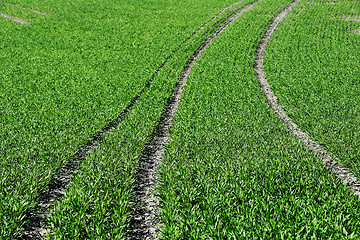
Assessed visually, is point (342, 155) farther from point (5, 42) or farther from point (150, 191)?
point (5, 42)

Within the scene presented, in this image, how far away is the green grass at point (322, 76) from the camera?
1426 centimetres

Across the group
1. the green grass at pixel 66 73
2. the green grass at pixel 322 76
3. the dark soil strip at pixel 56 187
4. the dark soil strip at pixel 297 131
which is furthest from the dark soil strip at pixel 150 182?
the green grass at pixel 322 76

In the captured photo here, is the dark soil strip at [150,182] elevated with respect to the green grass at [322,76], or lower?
elevated

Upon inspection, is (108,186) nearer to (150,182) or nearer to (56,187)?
(150,182)

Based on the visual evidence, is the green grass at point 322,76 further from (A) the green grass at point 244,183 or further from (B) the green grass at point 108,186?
(B) the green grass at point 108,186

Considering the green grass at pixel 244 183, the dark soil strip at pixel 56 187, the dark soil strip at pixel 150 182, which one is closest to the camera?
the green grass at pixel 244 183

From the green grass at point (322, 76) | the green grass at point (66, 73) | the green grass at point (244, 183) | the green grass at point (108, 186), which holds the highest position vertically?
the green grass at point (66, 73)

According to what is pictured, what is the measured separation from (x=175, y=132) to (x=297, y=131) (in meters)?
7.47

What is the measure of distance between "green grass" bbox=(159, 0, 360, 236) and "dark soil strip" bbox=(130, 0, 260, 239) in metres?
0.50

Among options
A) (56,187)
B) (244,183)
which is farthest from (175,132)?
(56,187)

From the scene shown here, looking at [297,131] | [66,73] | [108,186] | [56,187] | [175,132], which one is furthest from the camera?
[66,73]

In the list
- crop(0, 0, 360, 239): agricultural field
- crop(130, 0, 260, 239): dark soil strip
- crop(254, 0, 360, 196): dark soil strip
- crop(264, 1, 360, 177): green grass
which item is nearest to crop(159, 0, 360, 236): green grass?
crop(0, 0, 360, 239): agricultural field

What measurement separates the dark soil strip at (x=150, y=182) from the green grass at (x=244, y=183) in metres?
0.50

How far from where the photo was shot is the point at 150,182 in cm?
1030
